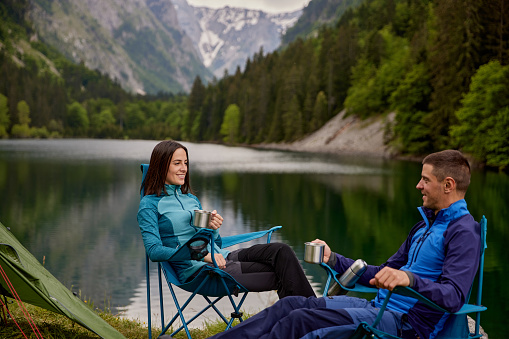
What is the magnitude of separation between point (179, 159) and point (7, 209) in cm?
1548

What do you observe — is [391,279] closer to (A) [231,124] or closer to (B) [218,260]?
(B) [218,260]

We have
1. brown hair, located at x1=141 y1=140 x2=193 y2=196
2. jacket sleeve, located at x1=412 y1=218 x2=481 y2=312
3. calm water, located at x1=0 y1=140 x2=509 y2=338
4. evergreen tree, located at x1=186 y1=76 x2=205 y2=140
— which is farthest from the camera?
evergreen tree, located at x1=186 y1=76 x2=205 y2=140

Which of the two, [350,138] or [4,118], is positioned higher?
[4,118]

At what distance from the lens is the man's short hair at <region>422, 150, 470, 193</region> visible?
9.84 feet

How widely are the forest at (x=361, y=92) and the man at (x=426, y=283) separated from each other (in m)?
33.4

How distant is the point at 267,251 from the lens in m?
3.93

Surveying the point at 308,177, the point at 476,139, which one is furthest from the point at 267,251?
the point at 476,139

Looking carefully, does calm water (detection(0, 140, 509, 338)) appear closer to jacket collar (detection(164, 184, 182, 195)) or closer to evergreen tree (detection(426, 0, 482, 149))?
jacket collar (detection(164, 184, 182, 195))

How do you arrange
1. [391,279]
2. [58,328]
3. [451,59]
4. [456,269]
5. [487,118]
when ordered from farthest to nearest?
[451,59] < [487,118] < [58,328] < [456,269] < [391,279]

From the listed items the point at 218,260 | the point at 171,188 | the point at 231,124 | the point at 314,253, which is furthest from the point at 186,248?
the point at 231,124

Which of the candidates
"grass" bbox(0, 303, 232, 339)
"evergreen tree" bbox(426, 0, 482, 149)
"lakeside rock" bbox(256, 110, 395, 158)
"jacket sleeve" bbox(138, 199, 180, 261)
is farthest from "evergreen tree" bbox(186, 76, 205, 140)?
"jacket sleeve" bbox(138, 199, 180, 261)

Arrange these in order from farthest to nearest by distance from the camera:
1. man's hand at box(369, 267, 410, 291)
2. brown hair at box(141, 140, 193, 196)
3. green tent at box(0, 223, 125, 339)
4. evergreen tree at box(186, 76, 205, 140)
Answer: evergreen tree at box(186, 76, 205, 140)
brown hair at box(141, 140, 193, 196)
green tent at box(0, 223, 125, 339)
man's hand at box(369, 267, 410, 291)

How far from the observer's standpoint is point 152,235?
Answer: 3979 millimetres

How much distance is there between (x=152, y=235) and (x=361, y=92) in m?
66.6
